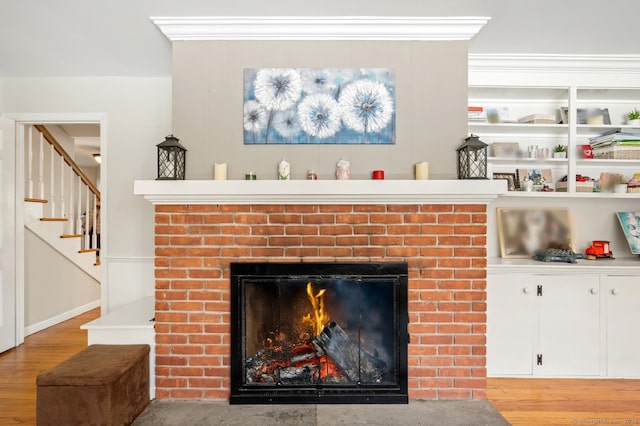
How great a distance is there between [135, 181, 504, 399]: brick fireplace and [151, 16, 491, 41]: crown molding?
103cm

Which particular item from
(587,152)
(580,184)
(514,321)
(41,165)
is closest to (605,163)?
Result: (587,152)

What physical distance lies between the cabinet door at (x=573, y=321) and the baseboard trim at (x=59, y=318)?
4.46m

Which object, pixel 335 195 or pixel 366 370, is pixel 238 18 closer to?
pixel 335 195

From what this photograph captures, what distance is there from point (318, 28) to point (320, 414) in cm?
225

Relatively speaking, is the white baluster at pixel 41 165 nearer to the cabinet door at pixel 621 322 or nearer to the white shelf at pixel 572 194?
the white shelf at pixel 572 194

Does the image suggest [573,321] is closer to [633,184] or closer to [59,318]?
[633,184]

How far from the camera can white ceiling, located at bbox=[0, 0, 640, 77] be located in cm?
203

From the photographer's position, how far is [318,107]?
225 centimetres

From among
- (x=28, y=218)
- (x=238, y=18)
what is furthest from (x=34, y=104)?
(x=238, y=18)

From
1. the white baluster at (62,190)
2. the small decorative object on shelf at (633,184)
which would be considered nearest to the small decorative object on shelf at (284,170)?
the small decorative object on shelf at (633,184)

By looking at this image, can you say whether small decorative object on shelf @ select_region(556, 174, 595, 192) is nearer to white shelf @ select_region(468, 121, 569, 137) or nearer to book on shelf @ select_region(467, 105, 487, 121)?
white shelf @ select_region(468, 121, 569, 137)

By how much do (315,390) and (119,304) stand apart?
1.97 m

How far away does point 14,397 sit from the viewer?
7.52 ft

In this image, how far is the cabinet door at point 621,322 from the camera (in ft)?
8.36
